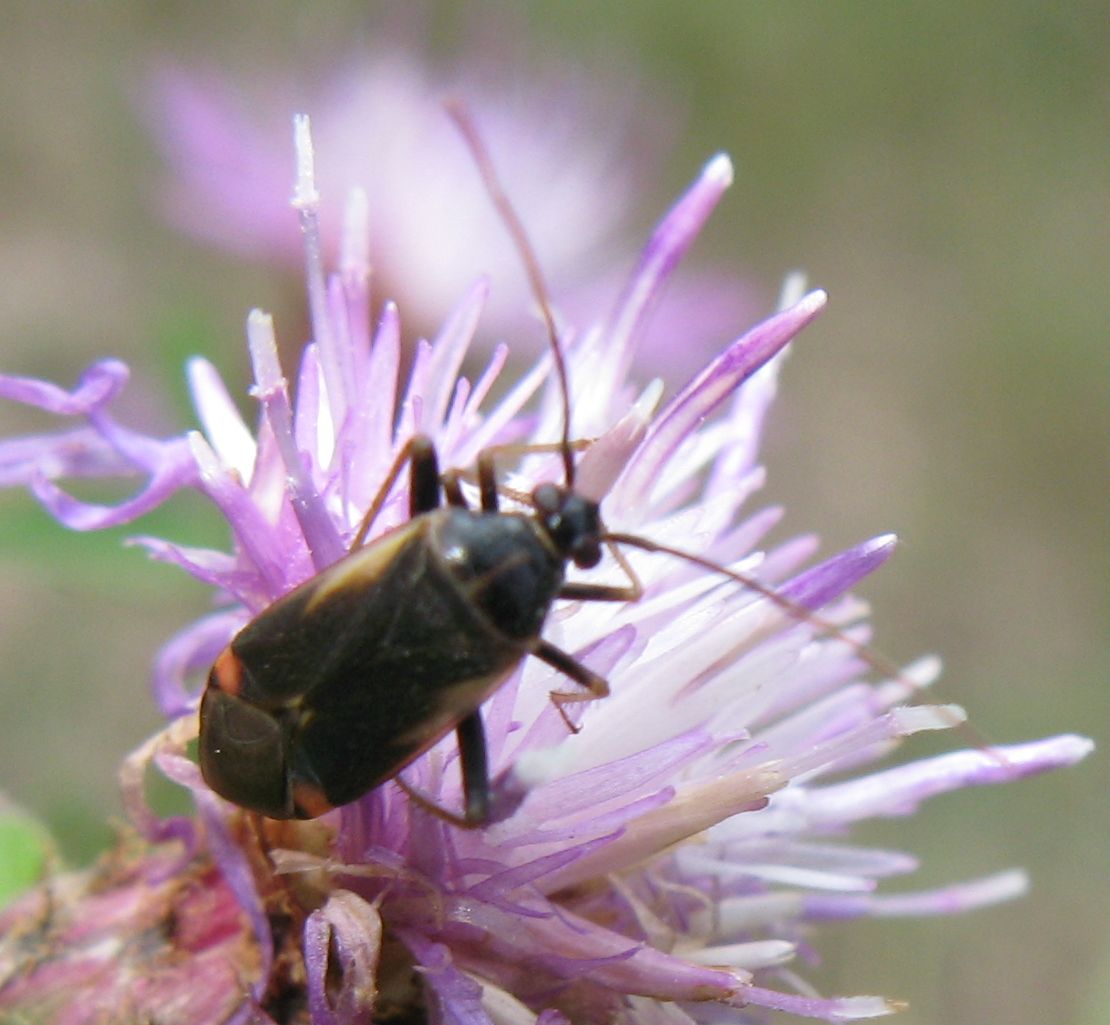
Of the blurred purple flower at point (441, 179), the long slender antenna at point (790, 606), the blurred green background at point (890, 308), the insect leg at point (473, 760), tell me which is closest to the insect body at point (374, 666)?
the insect leg at point (473, 760)

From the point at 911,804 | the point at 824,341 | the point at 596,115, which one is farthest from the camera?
the point at 824,341

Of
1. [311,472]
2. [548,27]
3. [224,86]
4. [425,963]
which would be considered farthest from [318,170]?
[548,27]

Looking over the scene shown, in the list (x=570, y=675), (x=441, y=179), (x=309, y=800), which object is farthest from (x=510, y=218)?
(x=441, y=179)

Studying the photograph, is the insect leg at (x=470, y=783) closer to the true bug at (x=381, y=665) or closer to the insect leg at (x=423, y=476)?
the true bug at (x=381, y=665)

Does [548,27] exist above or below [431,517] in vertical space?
above

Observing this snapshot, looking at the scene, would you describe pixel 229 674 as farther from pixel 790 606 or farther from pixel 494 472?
pixel 790 606

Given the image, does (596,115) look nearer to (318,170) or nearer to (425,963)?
(318,170)
